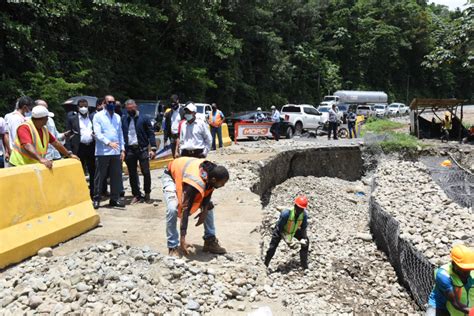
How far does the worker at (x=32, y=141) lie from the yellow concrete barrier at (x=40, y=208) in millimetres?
161

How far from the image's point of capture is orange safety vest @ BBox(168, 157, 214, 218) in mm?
4746

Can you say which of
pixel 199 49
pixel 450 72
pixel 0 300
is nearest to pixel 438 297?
pixel 0 300

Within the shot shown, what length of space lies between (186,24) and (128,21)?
9.79 feet

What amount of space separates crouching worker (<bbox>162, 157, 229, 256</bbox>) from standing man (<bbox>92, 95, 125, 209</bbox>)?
7.31ft

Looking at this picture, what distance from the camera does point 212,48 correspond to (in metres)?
26.0

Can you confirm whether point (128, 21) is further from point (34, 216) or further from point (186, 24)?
point (34, 216)

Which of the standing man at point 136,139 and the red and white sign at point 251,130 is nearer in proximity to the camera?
the standing man at point 136,139

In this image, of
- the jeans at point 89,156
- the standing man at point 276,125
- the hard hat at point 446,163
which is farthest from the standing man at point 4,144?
the standing man at point 276,125

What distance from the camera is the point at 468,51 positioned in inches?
781

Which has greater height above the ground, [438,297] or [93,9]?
[93,9]

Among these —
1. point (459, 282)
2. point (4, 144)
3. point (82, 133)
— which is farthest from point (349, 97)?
point (459, 282)

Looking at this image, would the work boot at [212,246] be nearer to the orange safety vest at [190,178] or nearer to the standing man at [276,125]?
the orange safety vest at [190,178]

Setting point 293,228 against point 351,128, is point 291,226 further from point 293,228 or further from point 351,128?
point 351,128

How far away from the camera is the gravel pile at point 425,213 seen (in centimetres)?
674
